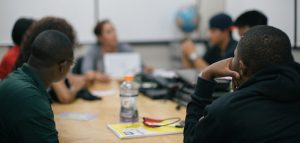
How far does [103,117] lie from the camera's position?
2.29m

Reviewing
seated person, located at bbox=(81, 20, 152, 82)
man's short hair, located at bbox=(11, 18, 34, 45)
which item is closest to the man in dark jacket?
man's short hair, located at bbox=(11, 18, 34, 45)

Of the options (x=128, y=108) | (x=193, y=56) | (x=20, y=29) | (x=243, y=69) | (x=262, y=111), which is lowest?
(x=193, y=56)

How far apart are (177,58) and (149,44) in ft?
1.35

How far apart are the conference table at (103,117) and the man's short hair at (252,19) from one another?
2.88 feet

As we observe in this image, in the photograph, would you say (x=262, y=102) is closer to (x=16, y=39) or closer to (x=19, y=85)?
(x=19, y=85)

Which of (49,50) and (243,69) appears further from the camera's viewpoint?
(49,50)

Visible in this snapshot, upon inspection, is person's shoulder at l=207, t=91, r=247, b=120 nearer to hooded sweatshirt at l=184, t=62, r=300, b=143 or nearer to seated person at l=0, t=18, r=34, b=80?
hooded sweatshirt at l=184, t=62, r=300, b=143

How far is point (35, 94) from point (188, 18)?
3.80 metres

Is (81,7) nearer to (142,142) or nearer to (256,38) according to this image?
(142,142)

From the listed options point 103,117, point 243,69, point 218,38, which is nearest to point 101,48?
point 218,38

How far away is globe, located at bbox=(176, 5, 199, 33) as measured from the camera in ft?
17.2

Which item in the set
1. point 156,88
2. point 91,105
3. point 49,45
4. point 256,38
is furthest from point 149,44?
point 256,38

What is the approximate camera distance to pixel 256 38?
4.58ft

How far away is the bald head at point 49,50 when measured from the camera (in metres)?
1.79
